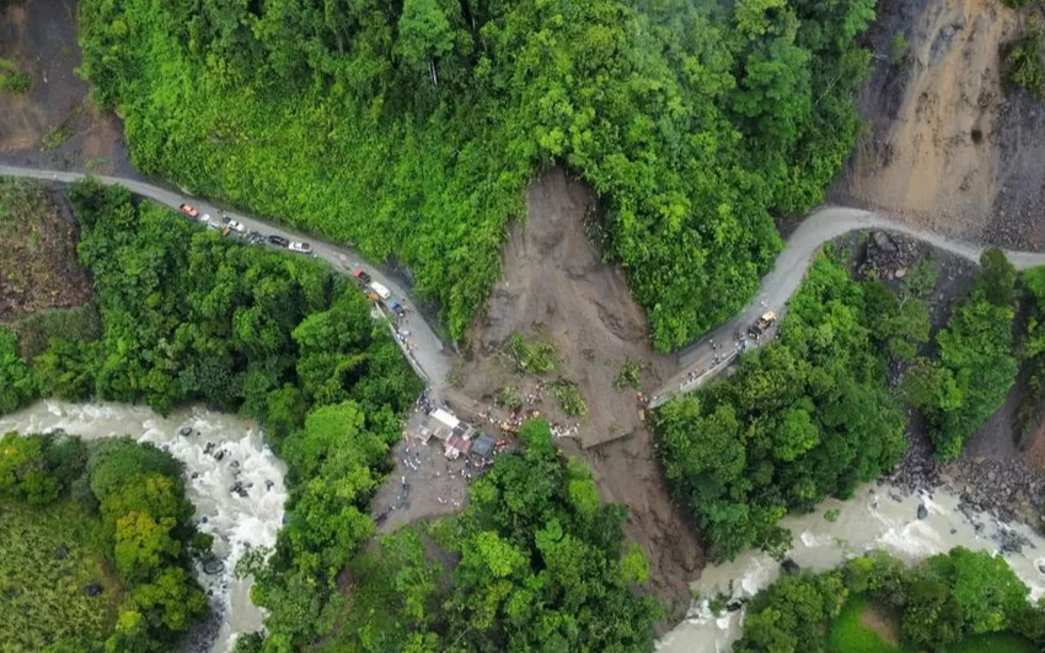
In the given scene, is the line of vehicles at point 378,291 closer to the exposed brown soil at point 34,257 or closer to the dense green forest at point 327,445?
the dense green forest at point 327,445

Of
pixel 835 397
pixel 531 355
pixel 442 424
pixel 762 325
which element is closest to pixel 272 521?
pixel 442 424

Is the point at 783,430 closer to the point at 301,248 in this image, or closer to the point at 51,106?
the point at 301,248

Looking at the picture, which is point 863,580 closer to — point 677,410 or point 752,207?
point 677,410

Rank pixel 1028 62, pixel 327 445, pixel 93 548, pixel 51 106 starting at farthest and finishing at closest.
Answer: pixel 51 106 → pixel 1028 62 → pixel 93 548 → pixel 327 445

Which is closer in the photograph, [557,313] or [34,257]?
[557,313]

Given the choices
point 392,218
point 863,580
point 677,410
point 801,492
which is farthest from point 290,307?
point 863,580

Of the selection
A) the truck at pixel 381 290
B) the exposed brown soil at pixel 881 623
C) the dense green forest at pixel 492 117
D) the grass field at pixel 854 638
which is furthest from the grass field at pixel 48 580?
the exposed brown soil at pixel 881 623
